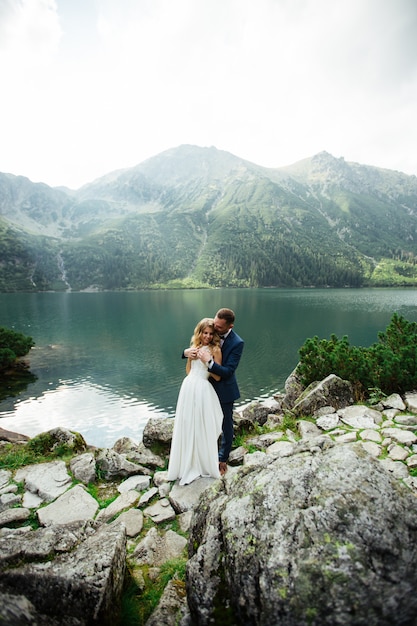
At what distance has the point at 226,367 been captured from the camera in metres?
6.88

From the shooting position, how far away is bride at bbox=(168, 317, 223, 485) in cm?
691

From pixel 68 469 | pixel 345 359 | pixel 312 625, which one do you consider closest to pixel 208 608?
pixel 312 625

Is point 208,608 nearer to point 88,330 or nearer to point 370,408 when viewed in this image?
point 370,408

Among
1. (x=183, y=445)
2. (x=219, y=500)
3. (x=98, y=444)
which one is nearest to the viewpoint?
(x=219, y=500)

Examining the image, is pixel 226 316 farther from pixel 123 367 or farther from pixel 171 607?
pixel 123 367

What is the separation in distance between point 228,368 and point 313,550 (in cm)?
424

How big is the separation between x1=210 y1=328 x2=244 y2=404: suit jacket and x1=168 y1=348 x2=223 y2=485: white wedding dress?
23 cm

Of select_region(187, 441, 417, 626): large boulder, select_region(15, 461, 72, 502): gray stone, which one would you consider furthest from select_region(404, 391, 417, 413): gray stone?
select_region(15, 461, 72, 502): gray stone

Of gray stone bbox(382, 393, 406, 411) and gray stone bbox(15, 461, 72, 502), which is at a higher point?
gray stone bbox(382, 393, 406, 411)

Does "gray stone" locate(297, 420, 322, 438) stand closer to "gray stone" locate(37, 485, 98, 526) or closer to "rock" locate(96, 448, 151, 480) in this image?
"rock" locate(96, 448, 151, 480)

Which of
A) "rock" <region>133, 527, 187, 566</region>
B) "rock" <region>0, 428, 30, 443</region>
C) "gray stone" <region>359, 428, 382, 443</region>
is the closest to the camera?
"rock" <region>133, 527, 187, 566</region>

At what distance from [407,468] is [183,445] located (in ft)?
16.3

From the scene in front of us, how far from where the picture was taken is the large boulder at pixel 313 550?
2.45 m

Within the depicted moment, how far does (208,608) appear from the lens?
9.61 feet
